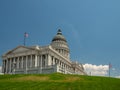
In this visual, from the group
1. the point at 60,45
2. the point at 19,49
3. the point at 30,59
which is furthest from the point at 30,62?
the point at 60,45

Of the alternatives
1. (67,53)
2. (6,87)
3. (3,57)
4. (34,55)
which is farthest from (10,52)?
(6,87)

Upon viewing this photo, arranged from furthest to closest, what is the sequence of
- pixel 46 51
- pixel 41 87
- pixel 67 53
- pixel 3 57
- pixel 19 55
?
pixel 67 53
pixel 3 57
pixel 19 55
pixel 46 51
pixel 41 87

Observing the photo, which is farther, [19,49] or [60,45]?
[60,45]


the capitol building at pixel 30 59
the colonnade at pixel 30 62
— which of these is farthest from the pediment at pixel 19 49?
the colonnade at pixel 30 62

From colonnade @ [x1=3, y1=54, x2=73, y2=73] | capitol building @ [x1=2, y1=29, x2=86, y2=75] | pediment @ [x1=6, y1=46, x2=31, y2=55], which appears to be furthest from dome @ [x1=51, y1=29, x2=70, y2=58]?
pediment @ [x1=6, y1=46, x2=31, y2=55]

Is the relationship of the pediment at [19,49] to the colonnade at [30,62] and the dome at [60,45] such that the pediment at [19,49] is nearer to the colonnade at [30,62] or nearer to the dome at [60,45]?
the colonnade at [30,62]


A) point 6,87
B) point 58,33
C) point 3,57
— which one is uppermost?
point 58,33

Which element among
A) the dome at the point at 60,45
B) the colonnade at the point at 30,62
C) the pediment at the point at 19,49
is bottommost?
the colonnade at the point at 30,62

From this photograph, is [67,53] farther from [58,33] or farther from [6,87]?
[6,87]

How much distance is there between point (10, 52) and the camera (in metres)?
139

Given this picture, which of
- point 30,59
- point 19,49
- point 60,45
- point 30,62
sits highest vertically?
point 60,45

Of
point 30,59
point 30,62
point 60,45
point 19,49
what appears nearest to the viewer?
point 30,62

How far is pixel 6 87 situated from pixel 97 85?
1704cm

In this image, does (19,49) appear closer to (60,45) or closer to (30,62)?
(30,62)
